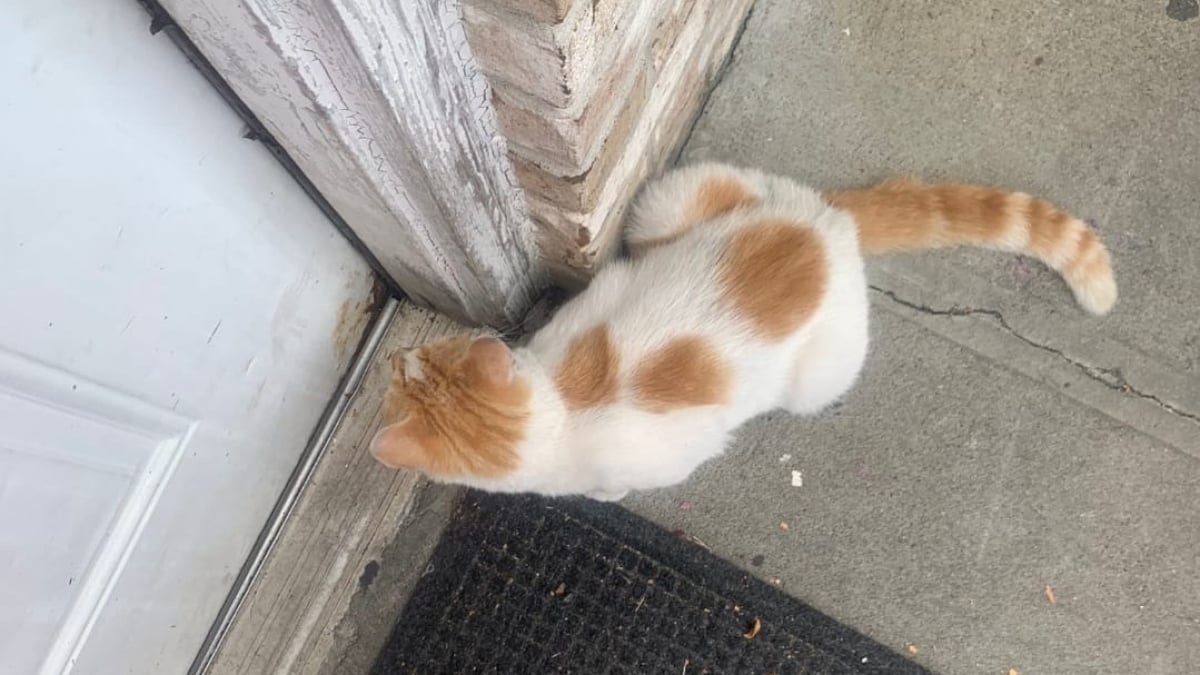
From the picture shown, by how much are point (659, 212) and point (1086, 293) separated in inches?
29.4

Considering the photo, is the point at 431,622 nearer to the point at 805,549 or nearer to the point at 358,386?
the point at 358,386

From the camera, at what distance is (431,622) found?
1.38 meters

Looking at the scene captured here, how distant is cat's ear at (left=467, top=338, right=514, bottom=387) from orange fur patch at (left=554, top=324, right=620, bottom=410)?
0.33 ft

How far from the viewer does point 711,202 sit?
1306 millimetres

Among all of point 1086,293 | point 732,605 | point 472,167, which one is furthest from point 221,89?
point 1086,293

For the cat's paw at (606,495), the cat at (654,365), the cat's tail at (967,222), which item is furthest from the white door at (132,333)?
the cat's tail at (967,222)

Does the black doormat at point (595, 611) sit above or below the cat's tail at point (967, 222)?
below

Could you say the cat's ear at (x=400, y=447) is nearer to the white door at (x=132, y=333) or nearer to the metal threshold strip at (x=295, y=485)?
the white door at (x=132, y=333)

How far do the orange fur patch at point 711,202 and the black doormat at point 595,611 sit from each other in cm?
49

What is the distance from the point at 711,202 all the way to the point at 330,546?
861 mm

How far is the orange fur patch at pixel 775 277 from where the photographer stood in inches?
44.1

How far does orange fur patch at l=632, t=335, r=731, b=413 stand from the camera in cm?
110

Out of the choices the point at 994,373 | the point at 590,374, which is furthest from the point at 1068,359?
the point at 590,374

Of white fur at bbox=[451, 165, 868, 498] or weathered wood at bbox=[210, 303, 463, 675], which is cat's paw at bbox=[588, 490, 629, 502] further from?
weathered wood at bbox=[210, 303, 463, 675]
